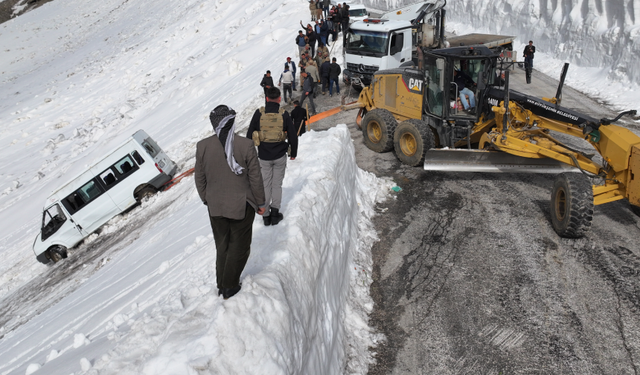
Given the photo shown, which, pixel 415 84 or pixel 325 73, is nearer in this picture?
pixel 415 84

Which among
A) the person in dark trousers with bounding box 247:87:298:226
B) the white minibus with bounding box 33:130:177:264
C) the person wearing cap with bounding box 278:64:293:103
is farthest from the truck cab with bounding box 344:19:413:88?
the person in dark trousers with bounding box 247:87:298:226

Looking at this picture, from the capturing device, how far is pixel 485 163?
887cm

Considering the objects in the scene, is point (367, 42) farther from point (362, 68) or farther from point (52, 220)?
point (52, 220)

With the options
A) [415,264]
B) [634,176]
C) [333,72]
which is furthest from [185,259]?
[333,72]

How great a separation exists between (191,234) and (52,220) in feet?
27.8

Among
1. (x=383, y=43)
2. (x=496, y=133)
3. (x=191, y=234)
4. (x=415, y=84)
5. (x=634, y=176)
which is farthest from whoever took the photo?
(x=383, y=43)

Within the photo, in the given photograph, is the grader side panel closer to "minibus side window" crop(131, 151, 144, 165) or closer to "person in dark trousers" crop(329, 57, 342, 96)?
"person in dark trousers" crop(329, 57, 342, 96)

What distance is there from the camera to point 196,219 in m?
8.41

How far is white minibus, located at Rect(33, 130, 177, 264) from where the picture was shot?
1330 cm

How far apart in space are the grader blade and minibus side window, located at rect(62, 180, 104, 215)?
10120 millimetres

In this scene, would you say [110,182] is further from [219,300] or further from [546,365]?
[546,365]

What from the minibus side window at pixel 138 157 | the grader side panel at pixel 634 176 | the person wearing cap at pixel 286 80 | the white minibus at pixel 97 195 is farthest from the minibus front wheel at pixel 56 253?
the grader side panel at pixel 634 176

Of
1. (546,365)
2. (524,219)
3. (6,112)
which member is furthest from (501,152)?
(6,112)

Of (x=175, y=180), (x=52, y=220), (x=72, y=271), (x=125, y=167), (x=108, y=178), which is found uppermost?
(x=125, y=167)
